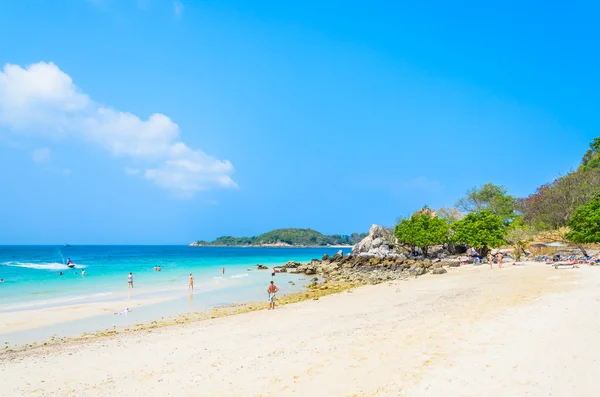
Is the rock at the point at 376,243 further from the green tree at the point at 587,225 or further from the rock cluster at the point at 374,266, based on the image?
the green tree at the point at 587,225

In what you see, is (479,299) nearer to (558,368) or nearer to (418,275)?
(558,368)

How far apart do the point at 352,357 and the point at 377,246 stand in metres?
59.5

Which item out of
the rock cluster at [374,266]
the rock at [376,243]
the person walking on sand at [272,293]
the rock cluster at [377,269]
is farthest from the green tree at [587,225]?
the rock at [376,243]

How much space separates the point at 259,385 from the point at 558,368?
6.58 m

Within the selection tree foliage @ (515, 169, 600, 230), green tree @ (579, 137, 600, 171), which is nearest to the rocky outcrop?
tree foliage @ (515, 169, 600, 230)

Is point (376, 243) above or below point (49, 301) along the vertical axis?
above

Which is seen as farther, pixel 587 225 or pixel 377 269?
pixel 377 269

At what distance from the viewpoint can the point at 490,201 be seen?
251 ft

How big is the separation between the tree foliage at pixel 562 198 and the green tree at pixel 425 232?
58.0ft

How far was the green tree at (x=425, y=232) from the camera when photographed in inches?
2240

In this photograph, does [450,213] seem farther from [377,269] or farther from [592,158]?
[377,269]

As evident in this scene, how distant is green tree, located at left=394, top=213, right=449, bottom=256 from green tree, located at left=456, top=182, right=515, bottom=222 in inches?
797

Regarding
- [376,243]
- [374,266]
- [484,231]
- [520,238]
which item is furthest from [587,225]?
[376,243]

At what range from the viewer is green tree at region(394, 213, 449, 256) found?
5691 centimetres
